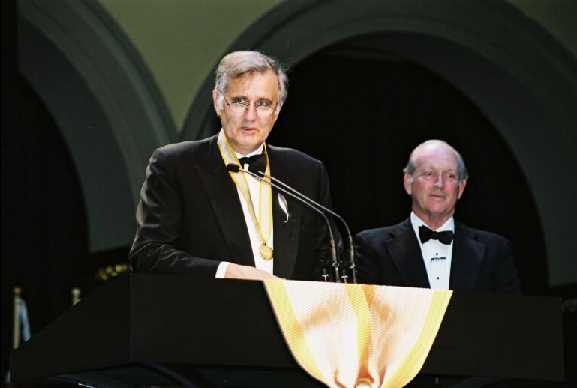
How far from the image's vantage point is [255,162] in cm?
380

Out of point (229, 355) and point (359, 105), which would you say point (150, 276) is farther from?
point (359, 105)

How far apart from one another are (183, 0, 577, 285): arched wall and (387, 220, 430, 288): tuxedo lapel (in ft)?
8.99

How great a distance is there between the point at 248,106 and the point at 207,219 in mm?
348

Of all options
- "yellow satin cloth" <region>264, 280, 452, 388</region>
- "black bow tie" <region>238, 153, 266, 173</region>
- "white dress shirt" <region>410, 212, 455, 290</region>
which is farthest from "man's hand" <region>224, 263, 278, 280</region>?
"white dress shirt" <region>410, 212, 455, 290</region>

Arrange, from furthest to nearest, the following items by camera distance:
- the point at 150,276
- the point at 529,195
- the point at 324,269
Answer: the point at 529,195
the point at 324,269
the point at 150,276

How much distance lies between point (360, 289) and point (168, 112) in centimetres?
440

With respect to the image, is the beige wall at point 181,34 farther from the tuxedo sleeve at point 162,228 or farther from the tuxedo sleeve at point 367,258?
the tuxedo sleeve at point 162,228

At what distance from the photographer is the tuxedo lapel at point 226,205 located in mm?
3664

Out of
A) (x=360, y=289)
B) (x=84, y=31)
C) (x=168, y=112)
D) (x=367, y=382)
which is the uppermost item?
(x=84, y=31)

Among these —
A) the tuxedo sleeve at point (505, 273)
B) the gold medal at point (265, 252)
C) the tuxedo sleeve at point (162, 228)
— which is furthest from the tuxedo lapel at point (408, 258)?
the tuxedo sleeve at point (162, 228)

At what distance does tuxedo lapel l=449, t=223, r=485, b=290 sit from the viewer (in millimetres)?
4680

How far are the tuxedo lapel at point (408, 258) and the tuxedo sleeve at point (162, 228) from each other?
52.5 inches

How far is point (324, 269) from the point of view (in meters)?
3.69

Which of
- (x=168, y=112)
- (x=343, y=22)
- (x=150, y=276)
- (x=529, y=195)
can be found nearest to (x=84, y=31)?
(x=168, y=112)
